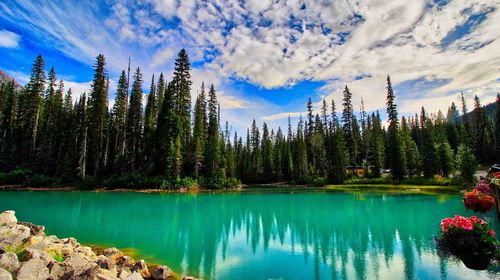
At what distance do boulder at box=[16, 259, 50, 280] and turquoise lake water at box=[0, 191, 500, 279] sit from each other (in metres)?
4.78

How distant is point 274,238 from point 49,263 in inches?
445

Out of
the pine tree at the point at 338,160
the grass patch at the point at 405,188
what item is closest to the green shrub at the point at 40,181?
the grass patch at the point at 405,188

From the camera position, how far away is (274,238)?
1667 cm

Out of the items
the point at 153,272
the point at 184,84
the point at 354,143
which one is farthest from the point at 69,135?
the point at 354,143

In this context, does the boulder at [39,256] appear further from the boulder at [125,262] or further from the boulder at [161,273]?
the boulder at [161,273]

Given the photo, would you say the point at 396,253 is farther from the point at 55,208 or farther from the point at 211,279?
the point at 55,208

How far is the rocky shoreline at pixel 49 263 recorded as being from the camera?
7293 mm

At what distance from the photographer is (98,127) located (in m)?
51.6

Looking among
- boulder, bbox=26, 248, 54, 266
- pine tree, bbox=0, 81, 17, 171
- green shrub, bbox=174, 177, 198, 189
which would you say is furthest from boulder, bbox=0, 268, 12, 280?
pine tree, bbox=0, 81, 17, 171

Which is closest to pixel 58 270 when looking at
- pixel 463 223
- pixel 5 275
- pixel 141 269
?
pixel 5 275

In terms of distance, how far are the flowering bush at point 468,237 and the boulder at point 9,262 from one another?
36.5 ft

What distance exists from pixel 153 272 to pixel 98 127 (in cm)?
4811

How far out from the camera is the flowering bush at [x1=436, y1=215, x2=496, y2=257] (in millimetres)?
7328

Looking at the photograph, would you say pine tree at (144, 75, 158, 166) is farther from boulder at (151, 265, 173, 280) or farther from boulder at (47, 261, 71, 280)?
boulder at (47, 261, 71, 280)
